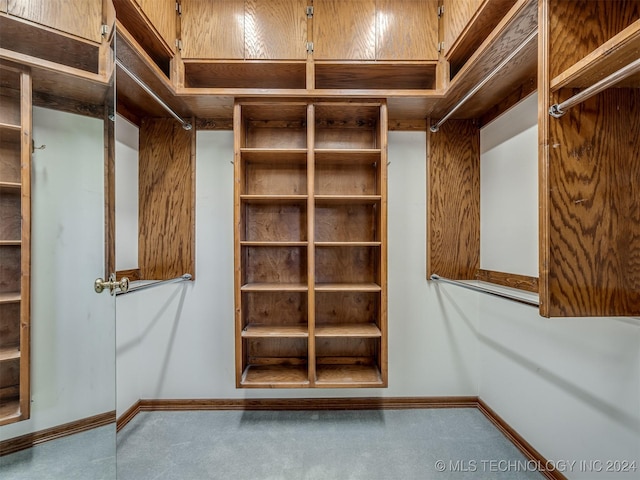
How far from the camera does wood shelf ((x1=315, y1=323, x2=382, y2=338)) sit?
1.87 m

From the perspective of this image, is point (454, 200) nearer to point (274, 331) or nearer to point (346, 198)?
point (346, 198)

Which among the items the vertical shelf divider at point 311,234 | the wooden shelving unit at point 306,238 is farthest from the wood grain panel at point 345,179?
the vertical shelf divider at point 311,234

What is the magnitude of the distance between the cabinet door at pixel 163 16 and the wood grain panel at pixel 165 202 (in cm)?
59

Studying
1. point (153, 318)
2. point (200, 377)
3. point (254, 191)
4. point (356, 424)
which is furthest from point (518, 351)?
point (153, 318)

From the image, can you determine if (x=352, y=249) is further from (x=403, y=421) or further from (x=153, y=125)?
(x=153, y=125)

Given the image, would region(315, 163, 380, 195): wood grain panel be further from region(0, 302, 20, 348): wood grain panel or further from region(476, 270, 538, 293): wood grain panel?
region(0, 302, 20, 348): wood grain panel

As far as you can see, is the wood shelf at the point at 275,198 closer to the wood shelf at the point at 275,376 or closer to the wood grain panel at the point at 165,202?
the wood grain panel at the point at 165,202

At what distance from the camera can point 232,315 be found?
2.22 metres

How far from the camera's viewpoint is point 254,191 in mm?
2146

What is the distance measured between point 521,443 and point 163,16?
3263 mm

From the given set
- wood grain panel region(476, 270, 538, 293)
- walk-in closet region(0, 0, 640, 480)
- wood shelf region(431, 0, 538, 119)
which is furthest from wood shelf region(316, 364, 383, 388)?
wood shelf region(431, 0, 538, 119)

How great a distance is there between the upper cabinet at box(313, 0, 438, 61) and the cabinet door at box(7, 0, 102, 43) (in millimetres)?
1103

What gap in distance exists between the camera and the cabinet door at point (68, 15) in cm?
119

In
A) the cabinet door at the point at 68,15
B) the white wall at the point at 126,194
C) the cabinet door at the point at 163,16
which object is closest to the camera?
the cabinet door at the point at 68,15
